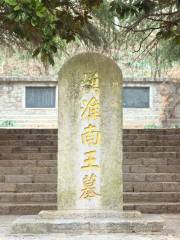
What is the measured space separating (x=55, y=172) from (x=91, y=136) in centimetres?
334

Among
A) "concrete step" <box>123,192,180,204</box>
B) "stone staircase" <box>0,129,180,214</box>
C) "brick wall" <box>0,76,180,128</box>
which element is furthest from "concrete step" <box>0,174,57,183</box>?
"brick wall" <box>0,76,180,128</box>

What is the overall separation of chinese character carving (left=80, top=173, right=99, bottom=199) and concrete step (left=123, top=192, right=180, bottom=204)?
2.23 meters

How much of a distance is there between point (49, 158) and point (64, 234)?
4694mm

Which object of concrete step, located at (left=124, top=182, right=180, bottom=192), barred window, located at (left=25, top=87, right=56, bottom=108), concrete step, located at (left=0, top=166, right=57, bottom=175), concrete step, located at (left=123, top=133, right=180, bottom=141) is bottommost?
concrete step, located at (left=124, top=182, right=180, bottom=192)

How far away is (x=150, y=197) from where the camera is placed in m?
9.52

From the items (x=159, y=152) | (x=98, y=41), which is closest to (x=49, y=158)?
(x=159, y=152)

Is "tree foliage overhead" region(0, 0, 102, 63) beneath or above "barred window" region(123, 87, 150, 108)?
beneath

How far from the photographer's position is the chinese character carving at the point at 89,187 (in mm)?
7246

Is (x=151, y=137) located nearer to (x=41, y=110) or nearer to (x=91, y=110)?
(x=91, y=110)

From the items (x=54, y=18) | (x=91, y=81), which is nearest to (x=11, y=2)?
(x=54, y=18)

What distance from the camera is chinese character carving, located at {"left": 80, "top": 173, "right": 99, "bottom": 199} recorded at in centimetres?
725

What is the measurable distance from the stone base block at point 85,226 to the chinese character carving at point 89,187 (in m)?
0.46

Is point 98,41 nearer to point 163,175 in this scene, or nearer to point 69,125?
point 163,175

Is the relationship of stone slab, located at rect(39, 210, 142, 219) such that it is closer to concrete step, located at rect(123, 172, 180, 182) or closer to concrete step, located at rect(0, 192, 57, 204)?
concrete step, located at rect(0, 192, 57, 204)
